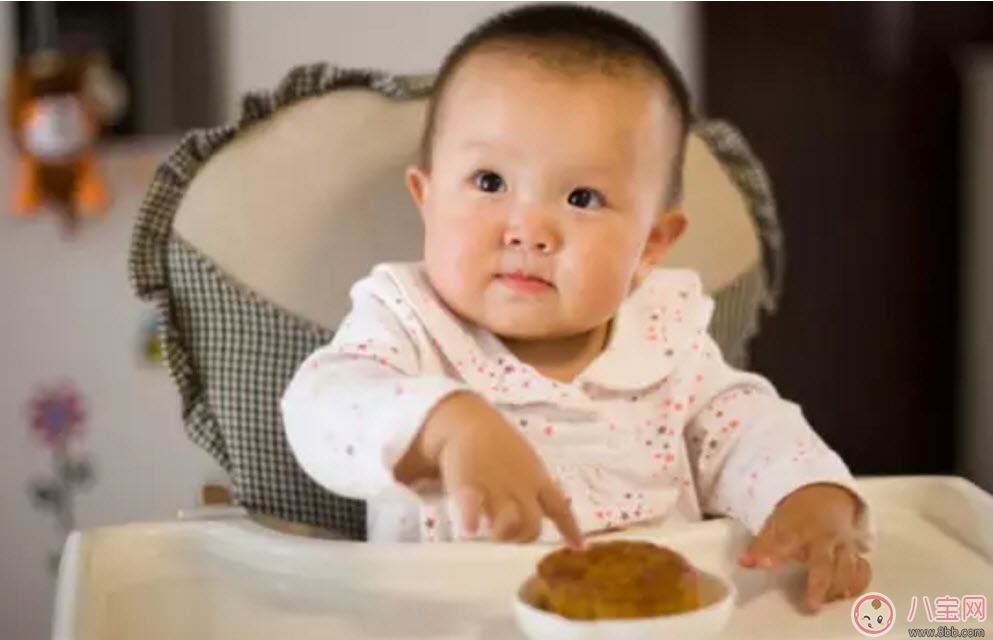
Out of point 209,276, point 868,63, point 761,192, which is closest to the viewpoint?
point 209,276

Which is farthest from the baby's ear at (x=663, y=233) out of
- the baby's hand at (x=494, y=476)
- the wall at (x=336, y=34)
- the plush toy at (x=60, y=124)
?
the plush toy at (x=60, y=124)

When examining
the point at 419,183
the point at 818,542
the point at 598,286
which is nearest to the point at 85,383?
the point at 419,183

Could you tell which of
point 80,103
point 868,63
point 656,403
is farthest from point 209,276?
point 868,63

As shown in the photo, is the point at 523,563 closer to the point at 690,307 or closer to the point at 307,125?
the point at 690,307

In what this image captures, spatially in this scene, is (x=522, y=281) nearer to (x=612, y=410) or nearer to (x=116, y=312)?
(x=612, y=410)

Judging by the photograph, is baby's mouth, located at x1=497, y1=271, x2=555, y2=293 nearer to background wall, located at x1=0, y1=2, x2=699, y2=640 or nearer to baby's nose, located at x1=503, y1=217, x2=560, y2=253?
baby's nose, located at x1=503, y1=217, x2=560, y2=253

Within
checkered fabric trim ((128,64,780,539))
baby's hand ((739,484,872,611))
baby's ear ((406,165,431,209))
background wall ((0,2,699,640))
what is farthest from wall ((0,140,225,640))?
baby's hand ((739,484,872,611))

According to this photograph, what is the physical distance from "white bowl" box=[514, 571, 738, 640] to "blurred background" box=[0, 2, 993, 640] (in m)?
0.98

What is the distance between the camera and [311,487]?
1.09 m

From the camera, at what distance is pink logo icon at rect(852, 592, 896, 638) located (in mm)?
808

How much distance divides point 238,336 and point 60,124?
1.84ft

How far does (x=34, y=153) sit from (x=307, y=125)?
545mm

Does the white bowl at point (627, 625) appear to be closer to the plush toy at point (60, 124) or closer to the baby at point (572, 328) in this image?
the baby at point (572, 328)

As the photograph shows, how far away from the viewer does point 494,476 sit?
0.75 metres
